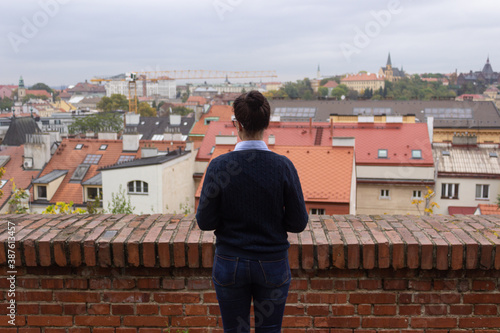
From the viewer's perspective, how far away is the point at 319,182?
72.7ft

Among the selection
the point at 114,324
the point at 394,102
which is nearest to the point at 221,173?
the point at 114,324

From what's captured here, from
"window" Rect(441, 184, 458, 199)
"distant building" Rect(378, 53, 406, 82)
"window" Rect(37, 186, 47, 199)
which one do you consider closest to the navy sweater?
"window" Rect(441, 184, 458, 199)

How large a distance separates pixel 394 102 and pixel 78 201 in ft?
147

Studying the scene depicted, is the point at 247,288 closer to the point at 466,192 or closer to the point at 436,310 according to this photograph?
the point at 436,310

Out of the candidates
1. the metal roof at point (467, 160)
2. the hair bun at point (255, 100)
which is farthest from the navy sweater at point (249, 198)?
the metal roof at point (467, 160)

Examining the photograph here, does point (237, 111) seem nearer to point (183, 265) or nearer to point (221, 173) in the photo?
point (221, 173)

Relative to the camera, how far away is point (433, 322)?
3.65m

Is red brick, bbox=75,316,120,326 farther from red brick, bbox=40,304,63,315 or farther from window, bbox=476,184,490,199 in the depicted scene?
window, bbox=476,184,490,199

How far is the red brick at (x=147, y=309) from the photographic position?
12.0 feet

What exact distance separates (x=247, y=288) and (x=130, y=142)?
105 ft

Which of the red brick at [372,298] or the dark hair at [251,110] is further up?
the dark hair at [251,110]

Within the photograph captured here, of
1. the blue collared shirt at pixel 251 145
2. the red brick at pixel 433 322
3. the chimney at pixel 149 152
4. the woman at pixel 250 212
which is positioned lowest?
the chimney at pixel 149 152

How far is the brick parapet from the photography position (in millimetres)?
3490

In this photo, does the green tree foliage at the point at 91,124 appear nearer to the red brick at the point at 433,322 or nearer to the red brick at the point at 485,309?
the red brick at the point at 433,322
